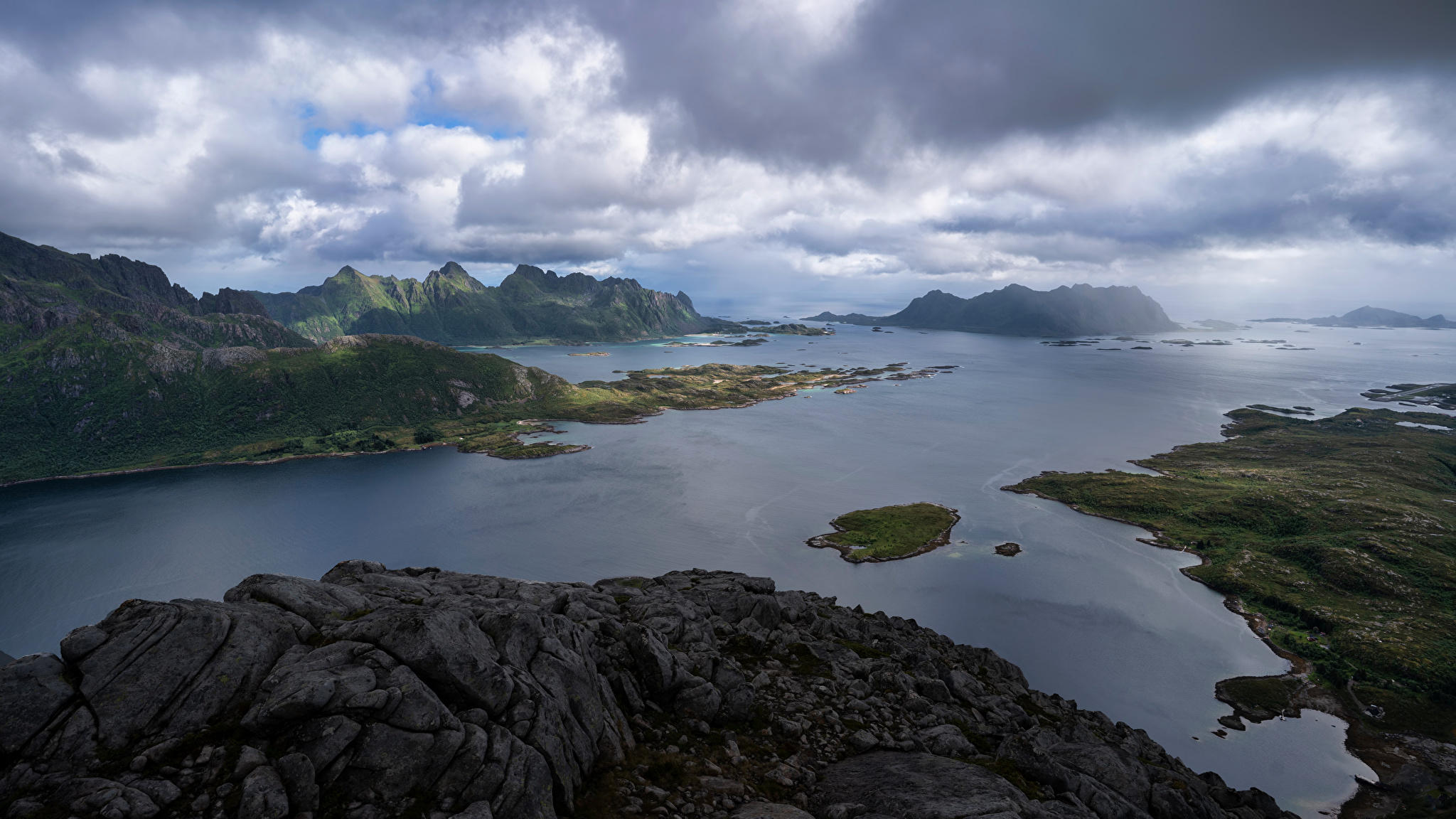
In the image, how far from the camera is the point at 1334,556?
78625 millimetres

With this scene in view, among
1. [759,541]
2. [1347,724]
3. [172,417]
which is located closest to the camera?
[1347,724]

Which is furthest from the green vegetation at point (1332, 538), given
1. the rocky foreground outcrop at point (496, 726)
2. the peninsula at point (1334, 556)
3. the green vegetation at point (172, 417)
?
the green vegetation at point (172, 417)

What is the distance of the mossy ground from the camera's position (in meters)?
87.5

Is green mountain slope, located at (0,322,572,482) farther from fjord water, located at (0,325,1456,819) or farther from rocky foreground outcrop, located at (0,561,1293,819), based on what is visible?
rocky foreground outcrop, located at (0,561,1293,819)

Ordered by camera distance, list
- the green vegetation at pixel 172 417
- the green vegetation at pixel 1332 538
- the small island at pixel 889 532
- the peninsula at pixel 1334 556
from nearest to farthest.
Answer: the peninsula at pixel 1334 556
the green vegetation at pixel 1332 538
the small island at pixel 889 532
the green vegetation at pixel 172 417

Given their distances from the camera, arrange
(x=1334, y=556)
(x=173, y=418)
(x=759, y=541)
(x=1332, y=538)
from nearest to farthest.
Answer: (x=1334, y=556)
(x=1332, y=538)
(x=759, y=541)
(x=173, y=418)

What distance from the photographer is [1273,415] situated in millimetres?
180500

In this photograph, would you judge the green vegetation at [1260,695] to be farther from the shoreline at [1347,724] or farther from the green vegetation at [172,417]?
the green vegetation at [172,417]

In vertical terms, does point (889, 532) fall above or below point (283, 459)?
below

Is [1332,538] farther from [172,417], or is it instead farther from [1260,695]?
[172,417]

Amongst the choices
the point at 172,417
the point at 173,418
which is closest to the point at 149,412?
the point at 172,417

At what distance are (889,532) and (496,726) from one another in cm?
8294

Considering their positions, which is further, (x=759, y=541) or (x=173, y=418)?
(x=173, y=418)

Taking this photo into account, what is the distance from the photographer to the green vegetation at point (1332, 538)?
58.5m
